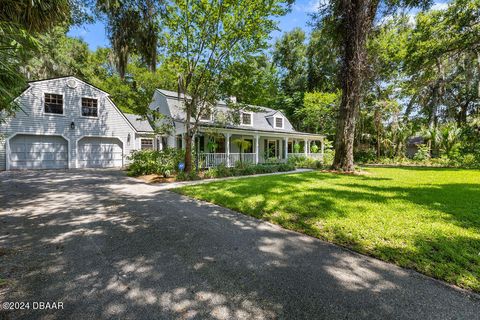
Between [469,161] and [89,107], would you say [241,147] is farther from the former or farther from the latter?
[469,161]

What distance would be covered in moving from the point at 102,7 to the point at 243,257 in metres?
6.50

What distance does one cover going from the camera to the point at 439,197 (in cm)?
582

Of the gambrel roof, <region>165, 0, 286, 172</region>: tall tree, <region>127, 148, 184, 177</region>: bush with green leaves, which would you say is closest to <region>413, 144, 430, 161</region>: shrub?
the gambrel roof

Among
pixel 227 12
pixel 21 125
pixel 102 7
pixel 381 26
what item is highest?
pixel 381 26

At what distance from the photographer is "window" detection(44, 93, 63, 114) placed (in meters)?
14.6

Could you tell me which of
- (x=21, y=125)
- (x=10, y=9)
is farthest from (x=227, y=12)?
(x=21, y=125)

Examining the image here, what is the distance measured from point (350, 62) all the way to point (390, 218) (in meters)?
9.62

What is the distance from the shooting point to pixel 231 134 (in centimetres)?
1502

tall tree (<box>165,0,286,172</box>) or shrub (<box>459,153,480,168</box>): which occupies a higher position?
tall tree (<box>165,0,286,172</box>)

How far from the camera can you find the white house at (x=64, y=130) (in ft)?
45.1

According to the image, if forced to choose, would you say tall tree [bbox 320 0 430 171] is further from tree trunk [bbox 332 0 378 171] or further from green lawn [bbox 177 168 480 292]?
green lawn [bbox 177 168 480 292]

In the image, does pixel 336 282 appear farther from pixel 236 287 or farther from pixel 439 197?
pixel 439 197

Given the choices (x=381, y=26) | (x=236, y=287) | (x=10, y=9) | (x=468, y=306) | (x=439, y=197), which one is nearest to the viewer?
(x=468, y=306)

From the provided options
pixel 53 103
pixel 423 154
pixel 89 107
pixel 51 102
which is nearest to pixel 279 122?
pixel 423 154
